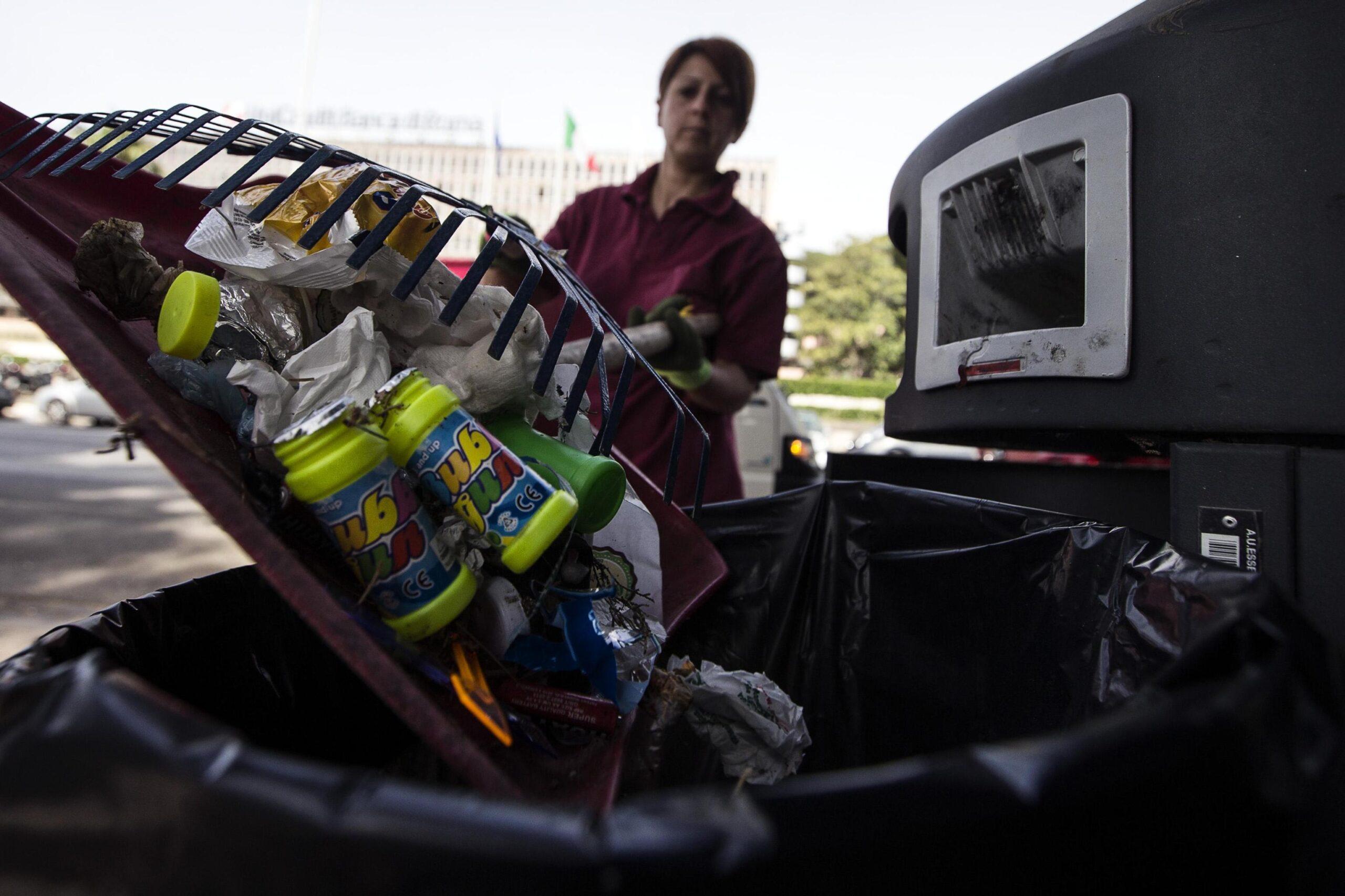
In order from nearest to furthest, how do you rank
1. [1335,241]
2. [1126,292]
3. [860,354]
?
[1335,241]
[1126,292]
[860,354]

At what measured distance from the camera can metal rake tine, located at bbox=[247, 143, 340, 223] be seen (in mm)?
739

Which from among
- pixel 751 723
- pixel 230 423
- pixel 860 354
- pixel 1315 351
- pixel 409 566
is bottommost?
pixel 751 723

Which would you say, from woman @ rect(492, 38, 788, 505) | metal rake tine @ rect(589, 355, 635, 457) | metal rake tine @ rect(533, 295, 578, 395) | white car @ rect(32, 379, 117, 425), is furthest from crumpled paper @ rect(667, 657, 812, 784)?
white car @ rect(32, 379, 117, 425)

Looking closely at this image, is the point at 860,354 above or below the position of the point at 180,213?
above

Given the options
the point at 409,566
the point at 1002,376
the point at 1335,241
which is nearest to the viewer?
the point at 409,566

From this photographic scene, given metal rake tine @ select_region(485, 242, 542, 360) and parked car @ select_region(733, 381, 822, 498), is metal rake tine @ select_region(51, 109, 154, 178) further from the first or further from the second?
parked car @ select_region(733, 381, 822, 498)

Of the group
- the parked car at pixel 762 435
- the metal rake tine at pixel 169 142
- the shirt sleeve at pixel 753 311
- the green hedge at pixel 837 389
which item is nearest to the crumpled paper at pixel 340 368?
the metal rake tine at pixel 169 142

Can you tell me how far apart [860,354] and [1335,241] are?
102 ft

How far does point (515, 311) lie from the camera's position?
0.77 meters

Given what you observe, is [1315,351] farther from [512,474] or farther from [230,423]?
[230,423]

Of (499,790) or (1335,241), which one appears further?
(1335,241)

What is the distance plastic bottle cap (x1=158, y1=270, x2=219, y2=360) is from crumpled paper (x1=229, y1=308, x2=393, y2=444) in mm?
38

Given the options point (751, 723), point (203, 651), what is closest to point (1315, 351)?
point (751, 723)

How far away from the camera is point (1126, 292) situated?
0.98 metres
